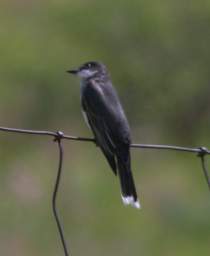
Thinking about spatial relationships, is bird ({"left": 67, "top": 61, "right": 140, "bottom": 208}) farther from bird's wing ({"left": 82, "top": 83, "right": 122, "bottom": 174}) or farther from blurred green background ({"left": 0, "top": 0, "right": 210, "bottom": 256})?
blurred green background ({"left": 0, "top": 0, "right": 210, "bottom": 256})

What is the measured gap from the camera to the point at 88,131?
10586 millimetres

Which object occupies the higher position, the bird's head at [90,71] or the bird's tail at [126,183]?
the bird's head at [90,71]

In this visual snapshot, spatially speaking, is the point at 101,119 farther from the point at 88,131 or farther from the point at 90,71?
the point at 88,131

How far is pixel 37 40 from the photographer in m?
13.3

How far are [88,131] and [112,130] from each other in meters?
5.02

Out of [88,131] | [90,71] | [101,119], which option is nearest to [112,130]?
[101,119]

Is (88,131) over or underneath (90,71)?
over

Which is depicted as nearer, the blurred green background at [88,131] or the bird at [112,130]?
the bird at [112,130]


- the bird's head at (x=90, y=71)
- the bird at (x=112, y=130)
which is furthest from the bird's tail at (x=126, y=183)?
the bird's head at (x=90, y=71)

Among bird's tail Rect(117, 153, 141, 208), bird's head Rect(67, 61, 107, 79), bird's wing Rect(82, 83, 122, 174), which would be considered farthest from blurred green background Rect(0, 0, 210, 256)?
bird's tail Rect(117, 153, 141, 208)

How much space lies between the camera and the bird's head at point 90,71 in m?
6.31

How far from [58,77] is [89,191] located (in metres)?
2.87

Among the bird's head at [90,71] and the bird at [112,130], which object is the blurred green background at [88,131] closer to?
the bird's head at [90,71]

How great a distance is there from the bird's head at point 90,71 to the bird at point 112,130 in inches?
10.5
